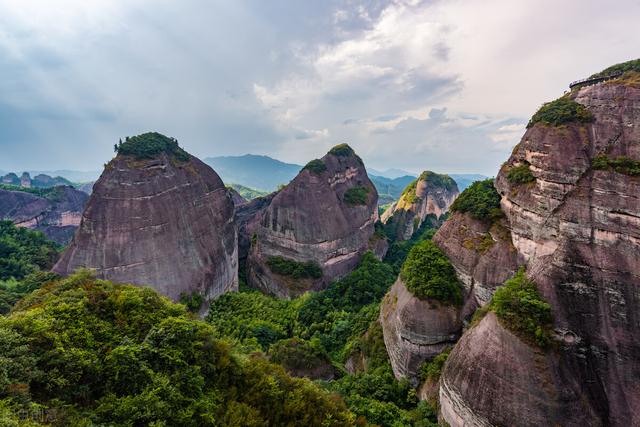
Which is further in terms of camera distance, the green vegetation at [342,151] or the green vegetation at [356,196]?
the green vegetation at [342,151]

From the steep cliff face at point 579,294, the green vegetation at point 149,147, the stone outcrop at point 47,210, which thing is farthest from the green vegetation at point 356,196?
the stone outcrop at point 47,210

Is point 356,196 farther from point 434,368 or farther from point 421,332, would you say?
point 434,368

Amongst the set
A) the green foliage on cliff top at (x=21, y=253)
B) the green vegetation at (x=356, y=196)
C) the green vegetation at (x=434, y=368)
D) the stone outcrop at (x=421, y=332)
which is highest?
the green vegetation at (x=356, y=196)

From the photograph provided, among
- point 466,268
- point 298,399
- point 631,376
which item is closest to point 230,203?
point 466,268

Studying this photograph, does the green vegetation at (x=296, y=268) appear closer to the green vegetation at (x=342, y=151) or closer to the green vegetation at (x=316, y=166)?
the green vegetation at (x=316, y=166)

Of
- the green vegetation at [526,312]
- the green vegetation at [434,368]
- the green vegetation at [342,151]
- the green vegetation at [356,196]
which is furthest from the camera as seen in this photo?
the green vegetation at [342,151]

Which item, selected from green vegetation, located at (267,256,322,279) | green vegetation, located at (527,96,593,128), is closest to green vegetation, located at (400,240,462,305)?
green vegetation, located at (527,96,593,128)

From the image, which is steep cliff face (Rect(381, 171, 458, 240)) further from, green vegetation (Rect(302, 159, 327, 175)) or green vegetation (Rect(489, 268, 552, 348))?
green vegetation (Rect(489, 268, 552, 348))
